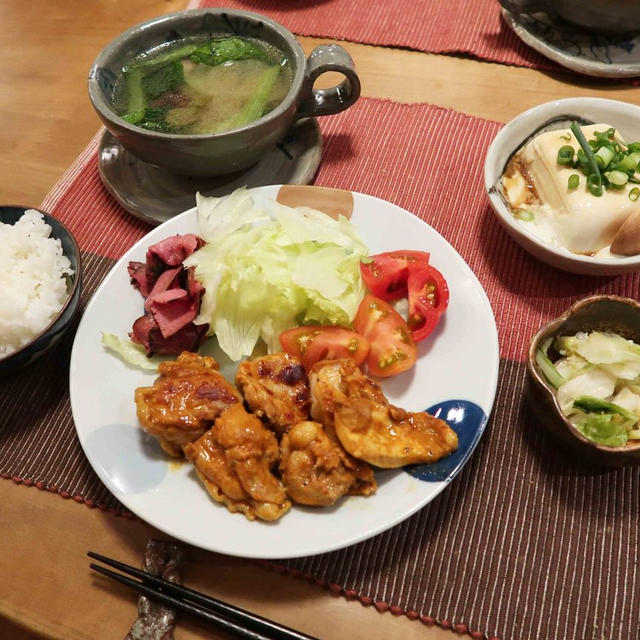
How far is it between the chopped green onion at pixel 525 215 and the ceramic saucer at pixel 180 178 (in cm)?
89

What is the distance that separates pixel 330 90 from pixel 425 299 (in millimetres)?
1117

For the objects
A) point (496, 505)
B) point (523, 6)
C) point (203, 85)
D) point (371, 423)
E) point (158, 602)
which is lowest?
point (158, 602)

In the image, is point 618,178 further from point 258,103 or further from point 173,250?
point 173,250

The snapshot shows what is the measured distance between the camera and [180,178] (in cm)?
238

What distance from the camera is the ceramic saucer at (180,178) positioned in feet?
7.58

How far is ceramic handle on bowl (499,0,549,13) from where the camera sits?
2791mm

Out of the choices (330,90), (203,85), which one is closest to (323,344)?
(330,90)

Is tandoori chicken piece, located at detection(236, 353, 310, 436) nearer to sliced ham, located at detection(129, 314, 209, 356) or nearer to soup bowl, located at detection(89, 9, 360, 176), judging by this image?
sliced ham, located at detection(129, 314, 209, 356)

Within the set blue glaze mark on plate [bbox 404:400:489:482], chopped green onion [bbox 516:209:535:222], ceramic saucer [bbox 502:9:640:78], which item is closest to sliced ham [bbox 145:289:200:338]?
blue glaze mark on plate [bbox 404:400:489:482]

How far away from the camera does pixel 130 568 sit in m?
1.52

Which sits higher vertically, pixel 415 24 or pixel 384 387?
pixel 415 24

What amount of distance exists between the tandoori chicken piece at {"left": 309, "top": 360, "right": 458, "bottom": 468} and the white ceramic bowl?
794 millimetres

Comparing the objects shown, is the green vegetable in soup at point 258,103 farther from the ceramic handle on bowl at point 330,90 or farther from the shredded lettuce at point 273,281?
the shredded lettuce at point 273,281

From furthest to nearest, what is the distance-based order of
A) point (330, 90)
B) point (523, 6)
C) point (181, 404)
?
point (523, 6)
point (330, 90)
point (181, 404)
